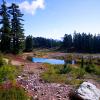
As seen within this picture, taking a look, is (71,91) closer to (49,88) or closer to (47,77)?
(49,88)

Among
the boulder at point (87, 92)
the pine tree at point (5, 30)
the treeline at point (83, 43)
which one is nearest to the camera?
the boulder at point (87, 92)

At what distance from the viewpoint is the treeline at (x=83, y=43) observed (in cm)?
12952

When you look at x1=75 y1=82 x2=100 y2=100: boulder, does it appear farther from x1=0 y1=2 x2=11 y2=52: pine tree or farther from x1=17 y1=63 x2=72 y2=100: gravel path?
x1=0 y1=2 x2=11 y2=52: pine tree

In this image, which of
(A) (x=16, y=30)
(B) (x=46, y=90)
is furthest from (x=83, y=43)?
(B) (x=46, y=90)

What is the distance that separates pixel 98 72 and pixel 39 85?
34.4 feet

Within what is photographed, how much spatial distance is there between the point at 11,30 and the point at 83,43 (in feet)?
280

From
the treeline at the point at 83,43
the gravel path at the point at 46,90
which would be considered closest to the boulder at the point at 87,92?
the gravel path at the point at 46,90

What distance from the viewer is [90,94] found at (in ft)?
41.7

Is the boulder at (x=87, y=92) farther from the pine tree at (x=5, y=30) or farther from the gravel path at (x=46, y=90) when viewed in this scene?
the pine tree at (x=5, y=30)

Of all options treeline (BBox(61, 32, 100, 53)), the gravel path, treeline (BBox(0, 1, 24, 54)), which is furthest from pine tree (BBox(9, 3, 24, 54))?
treeline (BBox(61, 32, 100, 53))

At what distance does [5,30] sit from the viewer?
52.4 metres

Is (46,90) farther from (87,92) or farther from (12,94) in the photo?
(12,94)

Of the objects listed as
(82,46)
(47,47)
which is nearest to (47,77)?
(82,46)

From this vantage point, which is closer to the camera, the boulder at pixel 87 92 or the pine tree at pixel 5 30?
the boulder at pixel 87 92
